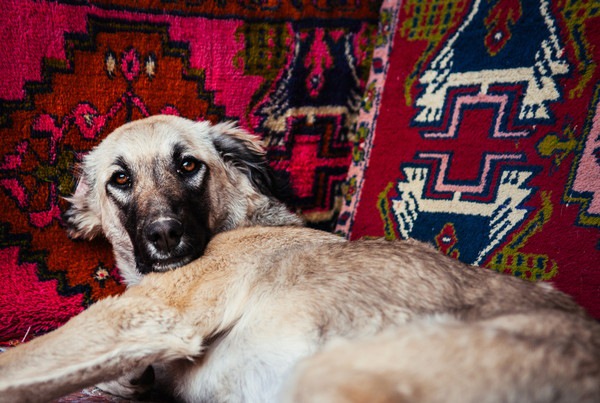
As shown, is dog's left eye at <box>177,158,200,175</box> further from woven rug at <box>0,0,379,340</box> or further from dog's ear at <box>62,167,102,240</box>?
dog's ear at <box>62,167,102,240</box>

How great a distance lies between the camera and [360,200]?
10.5 feet

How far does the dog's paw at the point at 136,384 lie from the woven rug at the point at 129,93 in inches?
25.9

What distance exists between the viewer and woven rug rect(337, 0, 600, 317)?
2.28 meters

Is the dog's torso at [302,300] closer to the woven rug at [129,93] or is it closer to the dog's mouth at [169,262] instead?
the dog's mouth at [169,262]

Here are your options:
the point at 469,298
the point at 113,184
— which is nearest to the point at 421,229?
the point at 469,298

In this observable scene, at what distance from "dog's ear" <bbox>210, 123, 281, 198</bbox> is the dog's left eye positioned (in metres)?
0.23

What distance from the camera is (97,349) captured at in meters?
1.67

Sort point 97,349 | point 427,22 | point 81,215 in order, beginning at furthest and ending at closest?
1. point 427,22
2. point 81,215
3. point 97,349

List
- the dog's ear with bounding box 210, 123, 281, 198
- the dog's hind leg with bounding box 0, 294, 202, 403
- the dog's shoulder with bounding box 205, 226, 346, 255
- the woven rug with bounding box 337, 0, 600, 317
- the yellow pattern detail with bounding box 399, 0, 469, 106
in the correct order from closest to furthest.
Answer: the dog's hind leg with bounding box 0, 294, 202, 403, the dog's shoulder with bounding box 205, 226, 346, 255, the woven rug with bounding box 337, 0, 600, 317, the dog's ear with bounding box 210, 123, 281, 198, the yellow pattern detail with bounding box 399, 0, 469, 106

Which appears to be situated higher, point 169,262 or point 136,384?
point 169,262

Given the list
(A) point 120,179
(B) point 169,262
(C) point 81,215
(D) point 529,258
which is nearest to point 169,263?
(B) point 169,262

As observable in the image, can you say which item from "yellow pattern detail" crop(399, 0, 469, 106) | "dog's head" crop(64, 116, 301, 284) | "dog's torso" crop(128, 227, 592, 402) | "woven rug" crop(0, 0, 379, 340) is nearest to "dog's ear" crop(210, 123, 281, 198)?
"dog's head" crop(64, 116, 301, 284)

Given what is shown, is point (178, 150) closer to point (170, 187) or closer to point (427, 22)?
point (170, 187)

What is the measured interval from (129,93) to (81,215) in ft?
2.33
